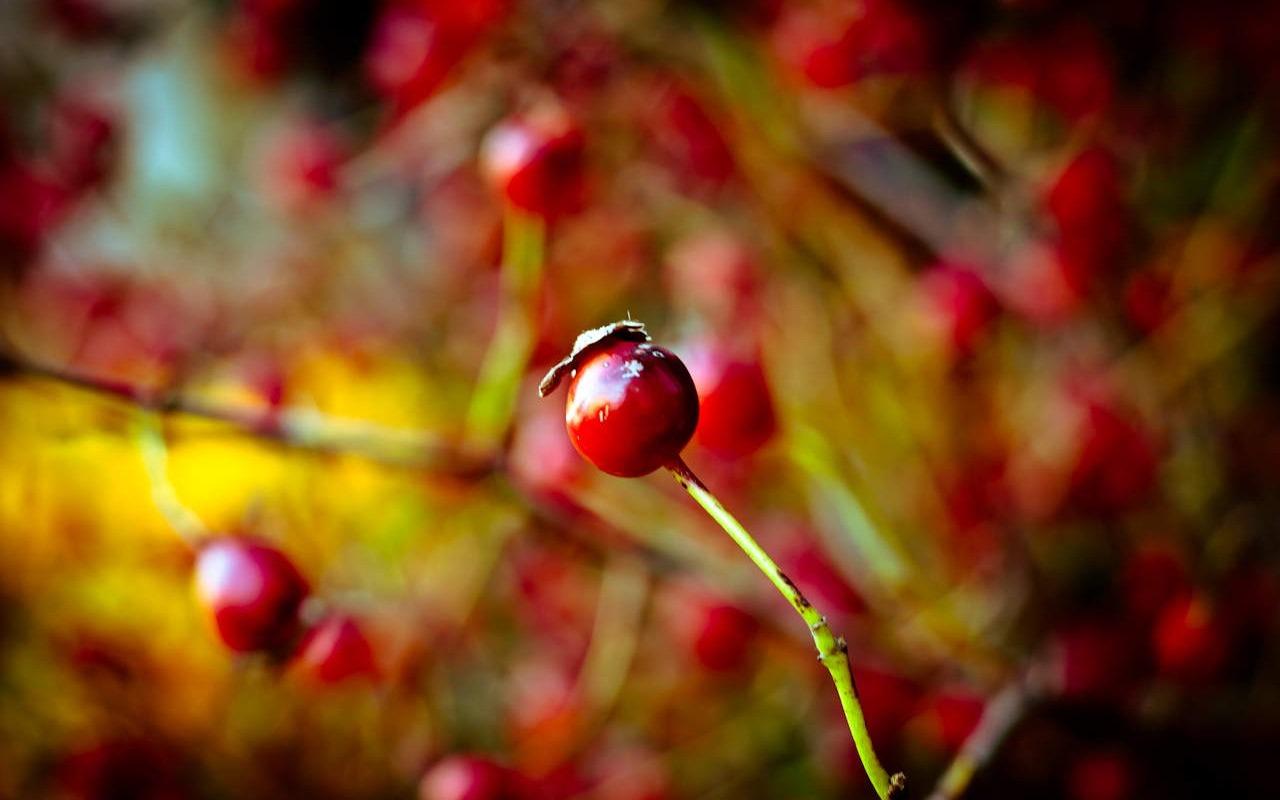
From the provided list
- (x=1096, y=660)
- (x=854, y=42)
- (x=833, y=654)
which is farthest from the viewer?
(x=854, y=42)

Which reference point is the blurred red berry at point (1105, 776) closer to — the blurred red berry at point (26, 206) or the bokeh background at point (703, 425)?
the bokeh background at point (703, 425)

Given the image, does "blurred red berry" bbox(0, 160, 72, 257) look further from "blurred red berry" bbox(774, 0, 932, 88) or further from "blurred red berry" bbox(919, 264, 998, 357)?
"blurred red berry" bbox(919, 264, 998, 357)

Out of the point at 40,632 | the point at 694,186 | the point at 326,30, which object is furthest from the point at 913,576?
the point at 326,30

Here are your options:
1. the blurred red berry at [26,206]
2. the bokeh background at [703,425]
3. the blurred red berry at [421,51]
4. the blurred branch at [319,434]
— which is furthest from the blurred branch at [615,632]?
the blurred red berry at [26,206]

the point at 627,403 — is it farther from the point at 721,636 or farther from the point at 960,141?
the point at 721,636

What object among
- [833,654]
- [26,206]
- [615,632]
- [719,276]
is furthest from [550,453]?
[26,206]

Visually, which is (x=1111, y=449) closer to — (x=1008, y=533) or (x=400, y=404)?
(x=1008, y=533)
